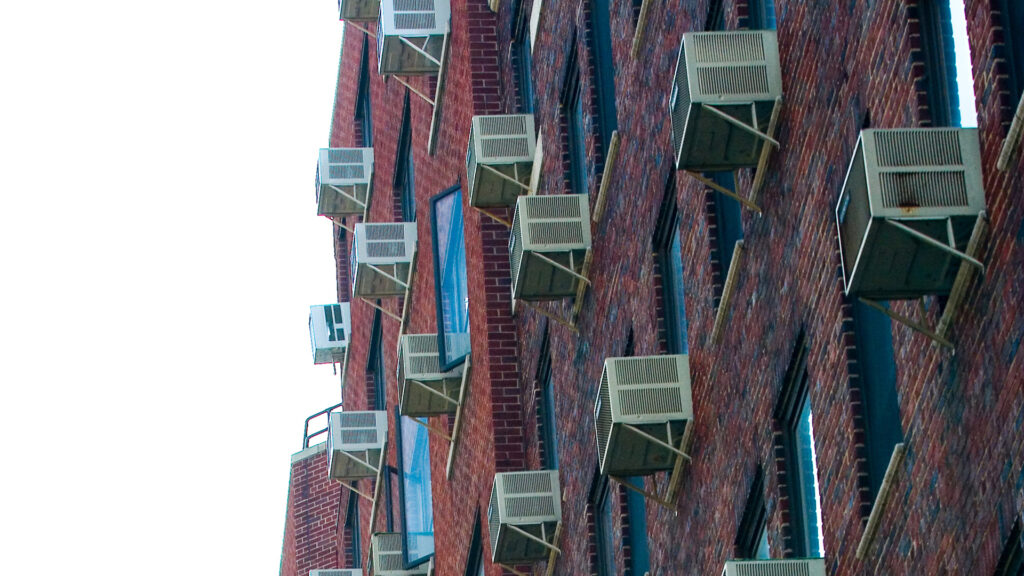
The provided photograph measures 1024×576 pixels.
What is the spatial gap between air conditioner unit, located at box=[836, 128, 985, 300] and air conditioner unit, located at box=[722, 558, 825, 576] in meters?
3.21

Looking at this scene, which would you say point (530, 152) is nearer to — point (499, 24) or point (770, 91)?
point (499, 24)

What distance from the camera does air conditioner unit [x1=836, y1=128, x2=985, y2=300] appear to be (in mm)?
13172

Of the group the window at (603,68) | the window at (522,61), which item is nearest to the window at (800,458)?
the window at (603,68)

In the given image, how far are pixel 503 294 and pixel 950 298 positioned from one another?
15305 millimetres

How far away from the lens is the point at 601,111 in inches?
926

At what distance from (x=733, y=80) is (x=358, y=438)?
2330 centimetres

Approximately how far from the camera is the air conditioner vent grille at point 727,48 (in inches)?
676

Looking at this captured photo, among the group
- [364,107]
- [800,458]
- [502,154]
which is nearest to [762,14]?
[800,458]

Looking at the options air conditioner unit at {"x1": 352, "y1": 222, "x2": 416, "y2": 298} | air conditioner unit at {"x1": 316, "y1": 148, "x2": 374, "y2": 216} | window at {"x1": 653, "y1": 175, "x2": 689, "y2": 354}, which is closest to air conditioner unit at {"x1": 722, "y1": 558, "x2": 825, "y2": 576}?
window at {"x1": 653, "y1": 175, "x2": 689, "y2": 354}

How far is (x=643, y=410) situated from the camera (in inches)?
798

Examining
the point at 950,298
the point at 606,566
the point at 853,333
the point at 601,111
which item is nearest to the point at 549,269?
the point at 601,111

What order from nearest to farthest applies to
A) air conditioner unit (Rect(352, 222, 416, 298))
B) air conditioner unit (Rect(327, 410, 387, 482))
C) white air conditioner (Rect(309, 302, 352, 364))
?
air conditioner unit (Rect(352, 222, 416, 298)) → air conditioner unit (Rect(327, 410, 387, 482)) → white air conditioner (Rect(309, 302, 352, 364))

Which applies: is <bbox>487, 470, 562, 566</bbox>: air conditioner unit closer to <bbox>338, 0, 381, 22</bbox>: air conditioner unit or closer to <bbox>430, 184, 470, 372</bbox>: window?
<bbox>430, 184, 470, 372</bbox>: window

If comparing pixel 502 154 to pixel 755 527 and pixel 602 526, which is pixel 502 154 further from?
pixel 755 527
